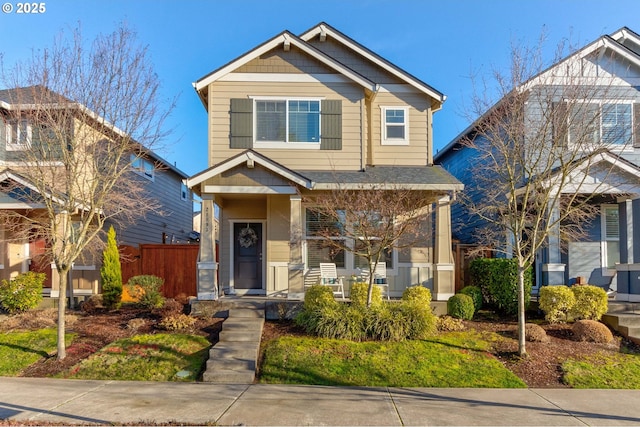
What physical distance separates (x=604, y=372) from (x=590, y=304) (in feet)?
8.29

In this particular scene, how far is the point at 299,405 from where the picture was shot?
253 inches

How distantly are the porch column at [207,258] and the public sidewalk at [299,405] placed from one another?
12.1ft

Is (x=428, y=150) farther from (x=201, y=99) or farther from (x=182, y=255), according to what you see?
(x=182, y=255)

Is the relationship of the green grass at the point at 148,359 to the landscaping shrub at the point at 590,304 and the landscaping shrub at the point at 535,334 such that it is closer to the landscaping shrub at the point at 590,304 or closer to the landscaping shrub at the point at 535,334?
the landscaping shrub at the point at 535,334

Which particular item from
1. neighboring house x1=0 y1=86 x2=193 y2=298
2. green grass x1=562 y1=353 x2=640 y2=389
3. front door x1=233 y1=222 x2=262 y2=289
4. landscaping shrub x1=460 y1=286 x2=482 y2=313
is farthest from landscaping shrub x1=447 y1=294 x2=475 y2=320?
neighboring house x1=0 y1=86 x2=193 y2=298

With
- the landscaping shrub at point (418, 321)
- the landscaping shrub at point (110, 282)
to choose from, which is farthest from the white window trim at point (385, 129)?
A: the landscaping shrub at point (110, 282)

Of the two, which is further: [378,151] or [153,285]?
[378,151]

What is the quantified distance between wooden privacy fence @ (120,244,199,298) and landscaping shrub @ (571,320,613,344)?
10888mm

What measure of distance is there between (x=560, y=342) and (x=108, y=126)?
10.5 meters

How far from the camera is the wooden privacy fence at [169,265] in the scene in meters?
14.7

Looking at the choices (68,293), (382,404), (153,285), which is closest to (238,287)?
(153,285)

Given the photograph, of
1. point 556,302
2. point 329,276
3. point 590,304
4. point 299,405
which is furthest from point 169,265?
point 590,304

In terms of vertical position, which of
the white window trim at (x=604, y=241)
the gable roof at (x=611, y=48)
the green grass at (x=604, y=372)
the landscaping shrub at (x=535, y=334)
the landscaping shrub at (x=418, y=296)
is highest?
the gable roof at (x=611, y=48)

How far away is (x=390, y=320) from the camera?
9.44 metres
